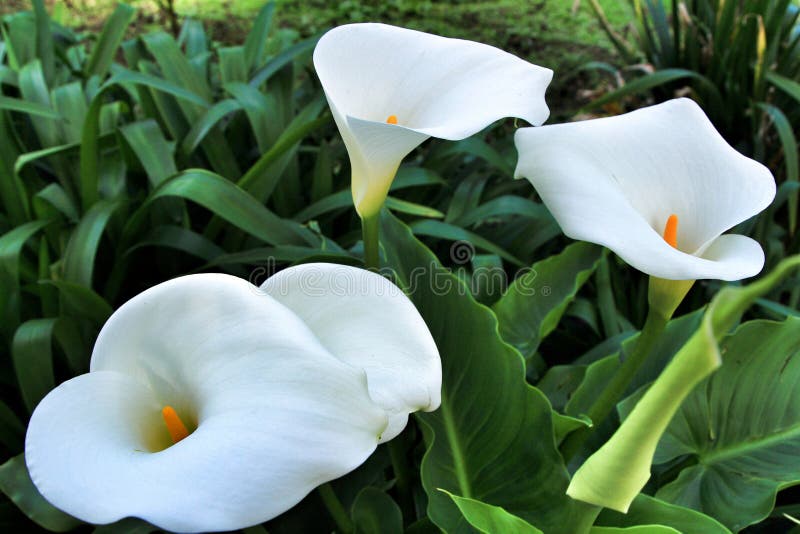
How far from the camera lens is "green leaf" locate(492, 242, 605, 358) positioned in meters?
0.92

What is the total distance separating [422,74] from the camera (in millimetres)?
649

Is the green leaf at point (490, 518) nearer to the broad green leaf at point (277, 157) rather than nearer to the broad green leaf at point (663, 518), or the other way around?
the broad green leaf at point (663, 518)

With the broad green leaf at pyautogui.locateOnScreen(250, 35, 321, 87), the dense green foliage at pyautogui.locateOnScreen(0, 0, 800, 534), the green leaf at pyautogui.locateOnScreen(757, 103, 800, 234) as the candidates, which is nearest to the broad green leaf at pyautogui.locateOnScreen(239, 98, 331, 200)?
the dense green foliage at pyautogui.locateOnScreen(0, 0, 800, 534)

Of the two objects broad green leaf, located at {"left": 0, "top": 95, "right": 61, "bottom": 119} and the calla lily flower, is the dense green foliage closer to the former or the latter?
broad green leaf, located at {"left": 0, "top": 95, "right": 61, "bottom": 119}

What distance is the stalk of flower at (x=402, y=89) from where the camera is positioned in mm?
567

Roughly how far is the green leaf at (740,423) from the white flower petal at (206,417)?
1.57 ft

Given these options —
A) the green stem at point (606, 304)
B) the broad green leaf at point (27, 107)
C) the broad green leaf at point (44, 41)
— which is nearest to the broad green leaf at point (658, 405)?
the green stem at point (606, 304)

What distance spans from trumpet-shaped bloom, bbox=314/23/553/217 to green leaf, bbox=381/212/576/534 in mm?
193

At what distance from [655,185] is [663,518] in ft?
1.04

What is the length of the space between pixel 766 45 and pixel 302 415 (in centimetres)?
166

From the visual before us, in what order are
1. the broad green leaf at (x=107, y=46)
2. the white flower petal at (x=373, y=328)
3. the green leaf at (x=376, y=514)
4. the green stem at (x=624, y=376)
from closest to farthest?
the white flower petal at (x=373, y=328) → the green stem at (x=624, y=376) → the green leaf at (x=376, y=514) → the broad green leaf at (x=107, y=46)

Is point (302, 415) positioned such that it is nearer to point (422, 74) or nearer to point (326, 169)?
point (422, 74)

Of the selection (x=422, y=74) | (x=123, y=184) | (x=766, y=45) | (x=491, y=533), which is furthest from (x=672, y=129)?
(x=766, y=45)

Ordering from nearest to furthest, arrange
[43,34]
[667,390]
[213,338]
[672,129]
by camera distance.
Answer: [667,390]
[213,338]
[672,129]
[43,34]
